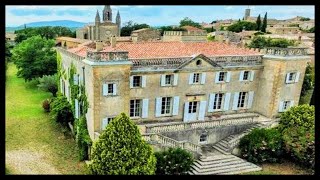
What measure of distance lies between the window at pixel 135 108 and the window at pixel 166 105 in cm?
171

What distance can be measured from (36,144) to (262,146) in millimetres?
15321

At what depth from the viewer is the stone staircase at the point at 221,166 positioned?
18.4m

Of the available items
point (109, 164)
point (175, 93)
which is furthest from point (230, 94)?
point (109, 164)

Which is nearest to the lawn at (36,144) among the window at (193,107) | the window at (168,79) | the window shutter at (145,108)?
the window shutter at (145,108)

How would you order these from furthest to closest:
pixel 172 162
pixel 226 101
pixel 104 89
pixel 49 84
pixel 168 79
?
pixel 49 84 < pixel 226 101 < pixel 168 79 < pixel 104 89 < pixel 172 162

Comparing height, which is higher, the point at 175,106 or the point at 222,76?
the point at 222,76

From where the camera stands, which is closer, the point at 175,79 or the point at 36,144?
the point at 175,79

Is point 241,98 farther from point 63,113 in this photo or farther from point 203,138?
point 63,113

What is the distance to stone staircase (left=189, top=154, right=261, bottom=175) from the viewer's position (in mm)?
18364

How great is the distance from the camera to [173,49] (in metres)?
23.9

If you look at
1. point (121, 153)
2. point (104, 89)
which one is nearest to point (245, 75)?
point (104, 89)

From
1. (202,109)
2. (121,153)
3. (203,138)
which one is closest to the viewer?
(121,153)
